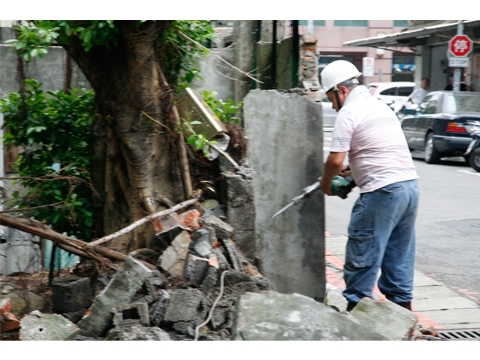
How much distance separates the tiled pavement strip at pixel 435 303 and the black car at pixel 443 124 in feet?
25.7

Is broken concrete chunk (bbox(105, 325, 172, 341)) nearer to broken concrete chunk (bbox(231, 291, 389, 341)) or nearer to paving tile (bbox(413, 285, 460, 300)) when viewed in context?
broken concrete chunk (bbox(231, 291, 389, 341))

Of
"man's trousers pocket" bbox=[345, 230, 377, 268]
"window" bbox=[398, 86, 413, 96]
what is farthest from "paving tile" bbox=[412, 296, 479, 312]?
"window" bbox=[398, 86, 413, 96]

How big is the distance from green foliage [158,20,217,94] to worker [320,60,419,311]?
4.92 feet

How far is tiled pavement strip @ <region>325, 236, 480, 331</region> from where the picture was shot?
4.31 metres

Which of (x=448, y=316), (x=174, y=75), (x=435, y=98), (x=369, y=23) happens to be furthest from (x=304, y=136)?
(x=369, y=23)

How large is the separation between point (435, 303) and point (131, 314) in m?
2.97

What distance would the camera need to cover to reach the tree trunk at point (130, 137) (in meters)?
3.95

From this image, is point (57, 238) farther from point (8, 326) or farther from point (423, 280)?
point (423, 280)

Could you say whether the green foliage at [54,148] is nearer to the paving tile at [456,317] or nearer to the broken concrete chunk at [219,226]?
the broken concrete chunk at [219,226]

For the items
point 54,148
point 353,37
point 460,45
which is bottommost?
point 54,148

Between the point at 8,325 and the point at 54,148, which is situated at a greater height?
the point at 54,148

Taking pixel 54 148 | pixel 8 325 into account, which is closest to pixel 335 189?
pixel 8 325

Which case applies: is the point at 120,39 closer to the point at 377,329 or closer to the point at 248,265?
the point at 248,265

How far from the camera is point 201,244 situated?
3990 millimetres
